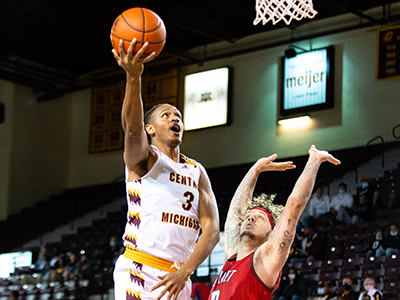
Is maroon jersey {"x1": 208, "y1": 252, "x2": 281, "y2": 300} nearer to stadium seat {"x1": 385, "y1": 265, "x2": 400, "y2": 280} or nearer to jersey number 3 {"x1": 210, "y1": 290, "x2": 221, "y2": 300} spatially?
jersey number 3 {"x1": 210, "y1": 290, "x2": 221, "y2": 300}

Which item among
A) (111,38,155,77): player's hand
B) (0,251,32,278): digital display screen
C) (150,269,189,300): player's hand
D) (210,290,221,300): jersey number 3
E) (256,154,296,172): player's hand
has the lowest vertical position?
(0,251,32,278): digital display screen

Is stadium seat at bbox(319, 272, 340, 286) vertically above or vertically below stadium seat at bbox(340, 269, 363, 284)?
below

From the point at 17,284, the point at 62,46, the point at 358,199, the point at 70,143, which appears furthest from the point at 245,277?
the point at 70,143

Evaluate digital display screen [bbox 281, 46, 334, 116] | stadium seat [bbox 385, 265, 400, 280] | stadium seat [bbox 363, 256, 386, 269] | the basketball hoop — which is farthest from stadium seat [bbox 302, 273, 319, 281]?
digital display screen [bbox 281, 46, 334, 116]

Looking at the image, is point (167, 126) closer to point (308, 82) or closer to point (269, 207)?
point (269, 207)

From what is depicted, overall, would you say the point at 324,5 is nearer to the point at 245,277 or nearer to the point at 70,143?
the point at 70,143

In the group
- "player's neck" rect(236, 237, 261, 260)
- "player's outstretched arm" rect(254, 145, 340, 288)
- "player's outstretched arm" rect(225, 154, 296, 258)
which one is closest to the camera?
"player's outstretched arm" rect(254, 145, 340, 288)

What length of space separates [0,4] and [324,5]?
8.33 metres

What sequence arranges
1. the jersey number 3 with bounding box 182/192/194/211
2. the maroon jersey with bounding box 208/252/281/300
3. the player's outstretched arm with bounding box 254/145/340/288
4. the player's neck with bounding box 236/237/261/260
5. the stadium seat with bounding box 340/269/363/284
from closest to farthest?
the jersey number 3 with bounding box 182/192/194/211 → the player's outstretched arm with bounding box 254/145/340/288 → the maroon jersey with bounding box 208/252/281/300 → the player's neck with bounding box 236/237/261/260 → the stadium seat with bounding box 340/269/363/284

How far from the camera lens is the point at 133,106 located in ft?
10.4

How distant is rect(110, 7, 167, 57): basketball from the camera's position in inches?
131

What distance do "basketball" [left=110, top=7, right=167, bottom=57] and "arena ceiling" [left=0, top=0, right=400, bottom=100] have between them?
12.0 metres

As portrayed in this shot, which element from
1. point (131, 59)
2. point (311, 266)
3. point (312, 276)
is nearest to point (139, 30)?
point (131, 59)

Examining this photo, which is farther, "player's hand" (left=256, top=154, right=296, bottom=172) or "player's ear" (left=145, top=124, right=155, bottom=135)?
"player's hand" (left=256, top=154, right=296, bottom=172)
